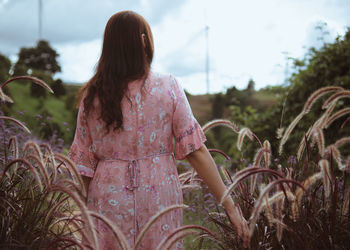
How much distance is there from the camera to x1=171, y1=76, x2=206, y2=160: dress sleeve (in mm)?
2092

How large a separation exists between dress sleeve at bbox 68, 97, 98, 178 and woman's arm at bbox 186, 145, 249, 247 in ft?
1.84

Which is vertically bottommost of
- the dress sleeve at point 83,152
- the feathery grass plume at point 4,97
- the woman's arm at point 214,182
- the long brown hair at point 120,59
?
the woman's arm at point 214,182

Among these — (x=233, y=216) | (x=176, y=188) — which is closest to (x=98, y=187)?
(x=176, y=188)

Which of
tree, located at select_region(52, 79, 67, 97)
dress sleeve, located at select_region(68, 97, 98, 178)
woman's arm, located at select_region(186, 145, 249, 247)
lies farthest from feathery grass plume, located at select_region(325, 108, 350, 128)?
tree, located at select_region(52, 79, 67, 97)

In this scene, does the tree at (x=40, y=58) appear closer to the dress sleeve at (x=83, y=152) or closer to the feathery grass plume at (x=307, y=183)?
the dress sleeve at (x=83, y=152)

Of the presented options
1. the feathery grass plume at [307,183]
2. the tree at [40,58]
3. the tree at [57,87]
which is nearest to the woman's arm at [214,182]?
the feathery grass plume at [307,183]

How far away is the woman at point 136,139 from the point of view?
82.0 inches

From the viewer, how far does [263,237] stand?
1847 mm

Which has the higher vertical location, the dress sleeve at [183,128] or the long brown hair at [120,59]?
the long brown hair at [120,59]

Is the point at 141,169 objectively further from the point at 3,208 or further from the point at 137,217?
the point at 3,208

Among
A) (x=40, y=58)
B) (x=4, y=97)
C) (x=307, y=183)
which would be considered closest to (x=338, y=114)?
(x=307, y=183)

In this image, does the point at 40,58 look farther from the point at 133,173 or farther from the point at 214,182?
the point at 214,182

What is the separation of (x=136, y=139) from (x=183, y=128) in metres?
0.26

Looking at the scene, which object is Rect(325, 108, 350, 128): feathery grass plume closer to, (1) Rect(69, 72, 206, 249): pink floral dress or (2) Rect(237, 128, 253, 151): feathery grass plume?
(2) Rect(237, 128, 253, 151): feathery grass plume
